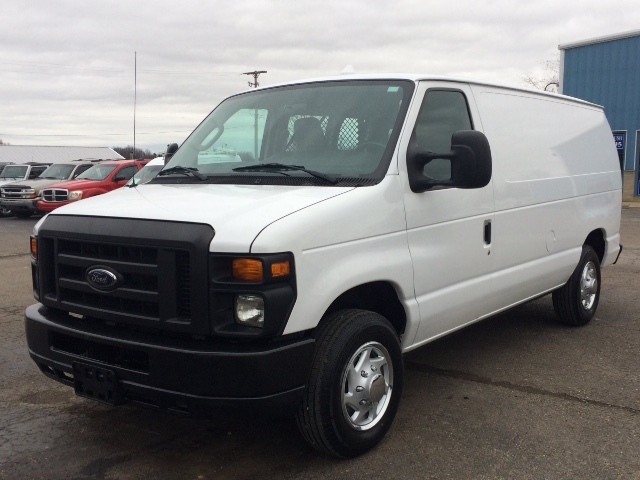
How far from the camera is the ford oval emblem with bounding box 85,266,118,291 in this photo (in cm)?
340

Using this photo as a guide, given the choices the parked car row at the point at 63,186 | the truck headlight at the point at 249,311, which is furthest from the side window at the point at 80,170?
the truck headlight at the point at 249,311

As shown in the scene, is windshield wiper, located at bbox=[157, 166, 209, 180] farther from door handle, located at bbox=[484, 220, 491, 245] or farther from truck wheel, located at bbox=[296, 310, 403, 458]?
door handle, located at bbox=[484, 220, 491, 245]

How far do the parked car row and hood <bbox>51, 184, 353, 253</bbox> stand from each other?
13947 millimetres

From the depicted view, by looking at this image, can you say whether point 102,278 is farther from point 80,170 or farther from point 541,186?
point 80,170

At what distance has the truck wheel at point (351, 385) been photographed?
3434 mm

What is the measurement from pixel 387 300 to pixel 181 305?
4.40 ft

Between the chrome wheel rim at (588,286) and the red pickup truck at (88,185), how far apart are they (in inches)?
526

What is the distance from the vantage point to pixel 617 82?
2488cm

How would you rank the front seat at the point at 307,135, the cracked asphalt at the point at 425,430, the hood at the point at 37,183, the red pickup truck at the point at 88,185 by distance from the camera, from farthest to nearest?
1. the hood at the point at 37,183
2. the red pickup truck at the point at 88,185
3. the front seat at the point at 307,135
4. the cracked asphalt at the point at 425,430

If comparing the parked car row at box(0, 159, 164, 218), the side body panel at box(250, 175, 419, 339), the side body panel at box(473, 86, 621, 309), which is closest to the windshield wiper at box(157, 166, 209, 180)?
the side body panel at box(250, 175, 419, 339)

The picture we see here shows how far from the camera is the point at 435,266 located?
13.8ft

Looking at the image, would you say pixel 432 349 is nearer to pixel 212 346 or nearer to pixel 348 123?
pixel 348 123

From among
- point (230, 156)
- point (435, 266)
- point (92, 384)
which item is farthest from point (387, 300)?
point (92, 384)

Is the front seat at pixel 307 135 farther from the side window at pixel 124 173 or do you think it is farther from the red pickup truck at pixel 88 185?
the side window at pixel 124 173
